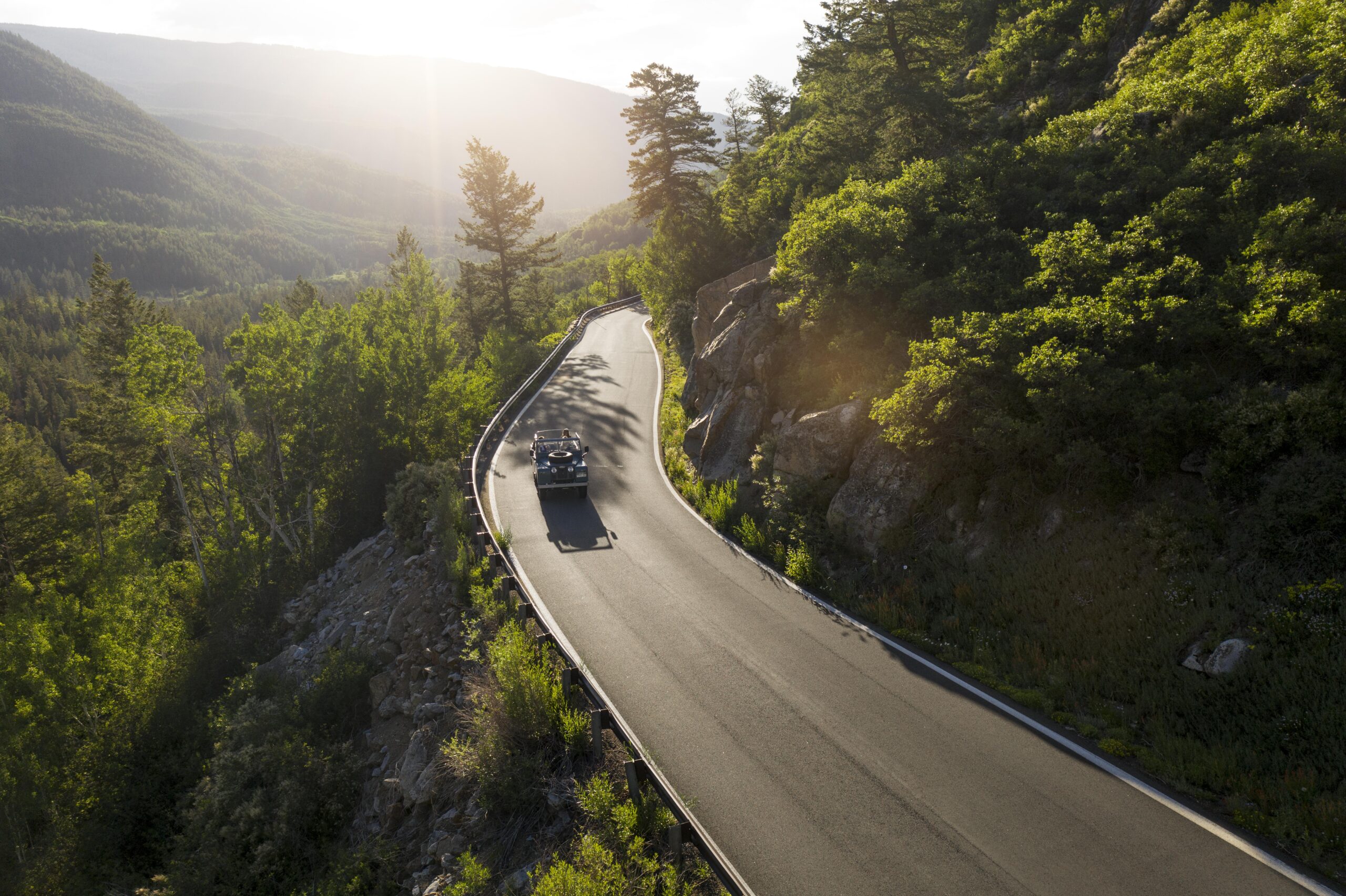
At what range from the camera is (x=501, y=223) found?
157 feet

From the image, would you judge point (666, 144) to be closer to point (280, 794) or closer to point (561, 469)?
point (561, 469)

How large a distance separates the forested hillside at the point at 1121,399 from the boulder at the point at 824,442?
234 millimetres

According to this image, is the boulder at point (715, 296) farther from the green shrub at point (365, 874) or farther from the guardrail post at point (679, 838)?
the guardrail post at point (679, 838)

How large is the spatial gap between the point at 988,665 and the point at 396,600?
16.1 m

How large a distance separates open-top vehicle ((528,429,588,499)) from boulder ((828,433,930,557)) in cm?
871

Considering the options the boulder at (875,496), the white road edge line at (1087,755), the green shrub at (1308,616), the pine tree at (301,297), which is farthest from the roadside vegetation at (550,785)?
the pine tree at (301,297)

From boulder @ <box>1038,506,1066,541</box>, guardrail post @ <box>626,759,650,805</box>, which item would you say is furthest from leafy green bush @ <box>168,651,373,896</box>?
boulder @ <box>1038,506,1066,541</box>

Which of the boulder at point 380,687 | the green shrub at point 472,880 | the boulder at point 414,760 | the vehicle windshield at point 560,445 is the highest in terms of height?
the vehicle windshield at point 560,445

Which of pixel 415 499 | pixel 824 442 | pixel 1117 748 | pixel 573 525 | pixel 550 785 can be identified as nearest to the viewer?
pixel 1117 748

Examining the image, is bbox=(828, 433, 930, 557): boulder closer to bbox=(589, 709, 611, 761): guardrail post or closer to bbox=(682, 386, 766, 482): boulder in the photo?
bbox=(682, 386, 766, 482): boulder

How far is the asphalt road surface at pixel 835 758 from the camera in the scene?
7.18 metres

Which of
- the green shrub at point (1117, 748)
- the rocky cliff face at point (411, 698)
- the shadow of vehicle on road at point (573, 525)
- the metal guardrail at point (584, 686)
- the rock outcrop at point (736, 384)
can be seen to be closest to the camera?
the metal guardrail at point (584, 686)

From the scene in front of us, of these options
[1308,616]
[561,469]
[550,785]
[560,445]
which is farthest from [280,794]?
[1308,616]

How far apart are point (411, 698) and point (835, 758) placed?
982cm
